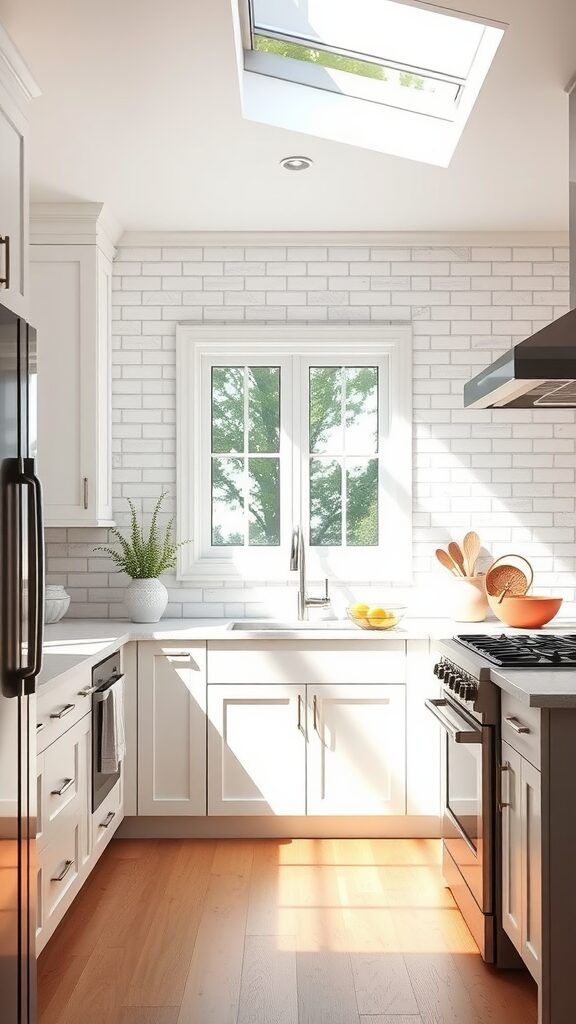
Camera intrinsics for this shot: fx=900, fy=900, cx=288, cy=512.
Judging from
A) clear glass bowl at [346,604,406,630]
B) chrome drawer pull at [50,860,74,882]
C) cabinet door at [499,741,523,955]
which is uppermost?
clear glass bowl at [346,604,406,630]

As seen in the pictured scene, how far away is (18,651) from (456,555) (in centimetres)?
274

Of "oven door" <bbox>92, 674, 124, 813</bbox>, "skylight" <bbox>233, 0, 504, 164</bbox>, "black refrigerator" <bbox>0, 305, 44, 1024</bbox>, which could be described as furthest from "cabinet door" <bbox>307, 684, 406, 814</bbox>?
"skylight" <bbox>233, 0, 504, 164</bbox>

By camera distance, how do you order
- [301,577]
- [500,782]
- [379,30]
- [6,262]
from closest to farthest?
[6,262] → [500,782] → [379,30] → [301,577]

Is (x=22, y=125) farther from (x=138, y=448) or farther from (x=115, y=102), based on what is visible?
(x=138, y=448)

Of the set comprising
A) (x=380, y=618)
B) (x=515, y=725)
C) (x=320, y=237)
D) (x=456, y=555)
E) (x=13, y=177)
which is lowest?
(x=515, y=725)

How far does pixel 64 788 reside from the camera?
9.53 feet

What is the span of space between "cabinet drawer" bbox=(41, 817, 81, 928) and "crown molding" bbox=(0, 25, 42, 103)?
7.27 feet

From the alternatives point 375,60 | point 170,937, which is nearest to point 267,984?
point 170,937

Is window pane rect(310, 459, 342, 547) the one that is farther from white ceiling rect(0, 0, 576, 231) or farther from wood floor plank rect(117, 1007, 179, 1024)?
wood floor plank rect(117, 1007, 179, 1024)

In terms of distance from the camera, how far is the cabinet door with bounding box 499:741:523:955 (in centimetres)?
254

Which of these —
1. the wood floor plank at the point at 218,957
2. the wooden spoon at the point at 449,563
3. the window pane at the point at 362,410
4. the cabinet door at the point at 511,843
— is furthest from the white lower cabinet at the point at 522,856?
the window pane at the point at 362,410

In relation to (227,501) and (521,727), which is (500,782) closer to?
(521,727)

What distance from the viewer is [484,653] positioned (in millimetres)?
3004

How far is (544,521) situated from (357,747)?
152cm
